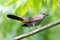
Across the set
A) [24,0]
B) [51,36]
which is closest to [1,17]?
[51,36]

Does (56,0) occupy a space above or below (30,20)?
above

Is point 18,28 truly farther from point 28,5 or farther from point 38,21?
point 28,5

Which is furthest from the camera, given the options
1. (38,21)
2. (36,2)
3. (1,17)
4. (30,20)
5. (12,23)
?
(38,21)

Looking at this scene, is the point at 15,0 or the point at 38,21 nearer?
the point at 15,0

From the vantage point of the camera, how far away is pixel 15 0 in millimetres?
1077

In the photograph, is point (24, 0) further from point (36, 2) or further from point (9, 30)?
point (9, 30)

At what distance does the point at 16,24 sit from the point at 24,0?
81 centimetres

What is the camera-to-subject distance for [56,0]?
110 cm

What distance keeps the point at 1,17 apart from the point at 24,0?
0.66 m

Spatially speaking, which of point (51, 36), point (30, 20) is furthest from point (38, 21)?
point (51, 36)

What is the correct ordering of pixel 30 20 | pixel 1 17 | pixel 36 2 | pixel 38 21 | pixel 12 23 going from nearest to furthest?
1. pixel 36 2
2. pixel 1 17
3. pixel 12 23
4. pixel 30 20
5. pixel 38 21

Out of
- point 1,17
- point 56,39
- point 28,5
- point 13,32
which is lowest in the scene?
point 56,39

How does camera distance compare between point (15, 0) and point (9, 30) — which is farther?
point (9, 30)

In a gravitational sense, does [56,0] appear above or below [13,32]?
above
